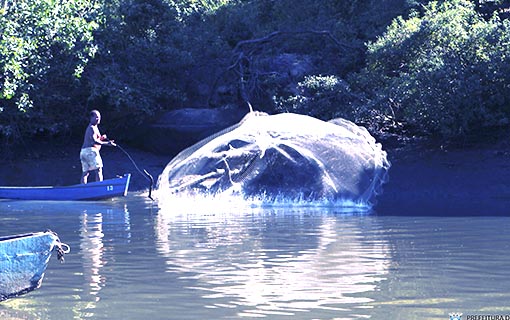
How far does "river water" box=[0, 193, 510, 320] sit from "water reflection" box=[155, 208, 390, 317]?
0.02 meters

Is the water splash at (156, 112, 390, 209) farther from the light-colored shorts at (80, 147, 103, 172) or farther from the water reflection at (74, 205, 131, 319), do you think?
the light-colored shorts at (80, 147, 103, 172)

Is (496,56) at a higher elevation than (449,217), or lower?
higher

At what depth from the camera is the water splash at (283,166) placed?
17.5 m

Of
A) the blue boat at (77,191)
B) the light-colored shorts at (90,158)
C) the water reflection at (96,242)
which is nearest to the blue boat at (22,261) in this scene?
the water reflection at (96,242)

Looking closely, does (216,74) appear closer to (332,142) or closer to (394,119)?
(394,119)

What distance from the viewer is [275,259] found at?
1130 centimetres

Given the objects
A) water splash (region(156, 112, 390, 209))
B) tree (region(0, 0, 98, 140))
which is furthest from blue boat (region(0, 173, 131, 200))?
tree (region(0, 0, 98, 140))

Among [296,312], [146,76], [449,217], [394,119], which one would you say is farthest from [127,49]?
[296,312]

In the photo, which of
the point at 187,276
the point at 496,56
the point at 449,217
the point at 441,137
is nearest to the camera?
the point at 187,276

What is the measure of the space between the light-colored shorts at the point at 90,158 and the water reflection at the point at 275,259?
182 inches

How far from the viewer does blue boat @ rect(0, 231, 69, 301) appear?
848 cm

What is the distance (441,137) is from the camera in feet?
76.1

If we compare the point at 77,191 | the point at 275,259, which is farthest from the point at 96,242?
the point at 77,191

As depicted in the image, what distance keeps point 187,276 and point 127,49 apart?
16.6 meters
